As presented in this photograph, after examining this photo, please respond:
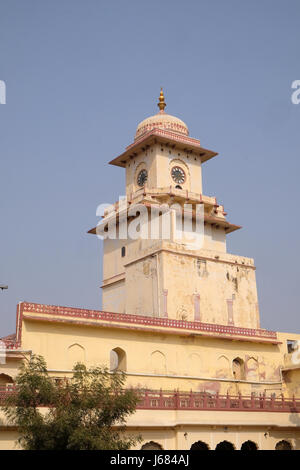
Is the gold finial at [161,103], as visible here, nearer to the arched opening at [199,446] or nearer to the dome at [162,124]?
the dome at [162,124]

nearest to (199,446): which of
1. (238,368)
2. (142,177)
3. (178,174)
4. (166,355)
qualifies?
(166,355)

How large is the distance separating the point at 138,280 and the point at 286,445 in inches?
470

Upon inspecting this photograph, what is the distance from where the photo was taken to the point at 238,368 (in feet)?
95.5

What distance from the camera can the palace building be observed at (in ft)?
73.9

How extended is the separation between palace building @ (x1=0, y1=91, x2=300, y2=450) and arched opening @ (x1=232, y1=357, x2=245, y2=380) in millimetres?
51

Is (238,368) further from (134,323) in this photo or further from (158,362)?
(134,323)

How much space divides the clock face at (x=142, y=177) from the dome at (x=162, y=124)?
269 centimetres

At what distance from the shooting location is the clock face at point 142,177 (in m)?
38.0

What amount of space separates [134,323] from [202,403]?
4.86m

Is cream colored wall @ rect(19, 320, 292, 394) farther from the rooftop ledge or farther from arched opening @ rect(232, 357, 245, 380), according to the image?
the rooftop ledge

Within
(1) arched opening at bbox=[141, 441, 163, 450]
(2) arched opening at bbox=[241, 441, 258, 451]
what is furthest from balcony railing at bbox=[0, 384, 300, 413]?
(2) arched opening at bbox=[241, 441, 258, 451]

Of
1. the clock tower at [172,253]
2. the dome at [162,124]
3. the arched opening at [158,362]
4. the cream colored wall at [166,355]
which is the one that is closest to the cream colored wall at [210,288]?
the clock tower at [172,253]

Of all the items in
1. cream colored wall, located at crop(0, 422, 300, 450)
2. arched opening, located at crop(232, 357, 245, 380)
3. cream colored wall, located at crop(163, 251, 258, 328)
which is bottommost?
cream colored wall, located at crop(0, 422, 300, 450)
